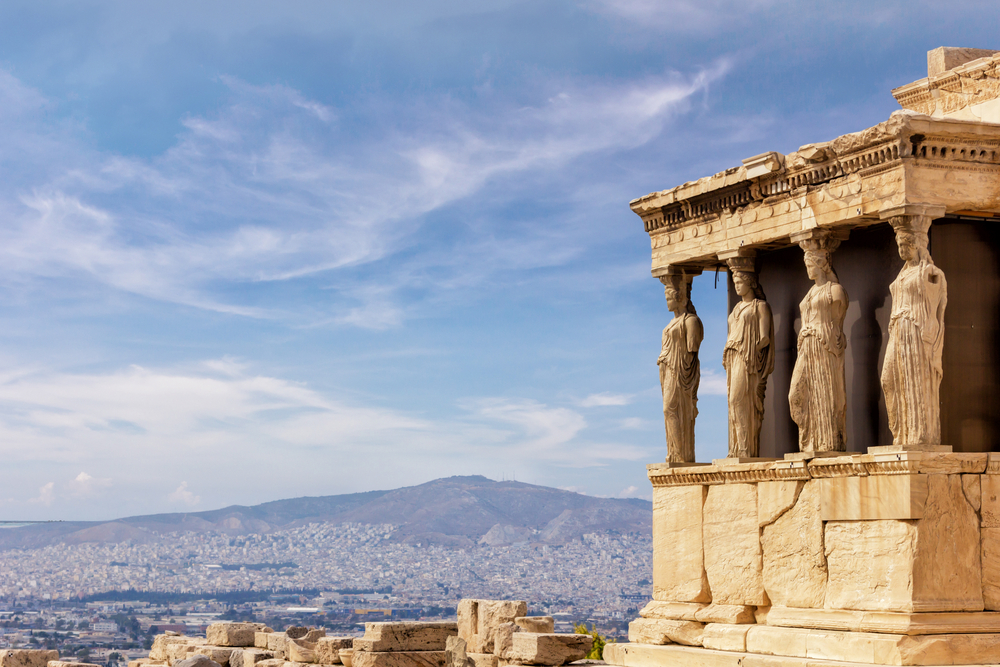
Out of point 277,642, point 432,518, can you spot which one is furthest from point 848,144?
point 432,518

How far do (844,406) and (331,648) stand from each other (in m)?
7.00

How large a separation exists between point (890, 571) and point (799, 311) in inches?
118

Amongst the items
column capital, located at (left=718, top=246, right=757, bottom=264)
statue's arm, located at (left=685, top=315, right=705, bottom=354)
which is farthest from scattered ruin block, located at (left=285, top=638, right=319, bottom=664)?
column capital, located at (left=718, top=246, right=757, bottom=264)

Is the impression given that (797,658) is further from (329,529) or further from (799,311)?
(329,529)

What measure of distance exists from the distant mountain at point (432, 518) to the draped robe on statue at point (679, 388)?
73.0 metres

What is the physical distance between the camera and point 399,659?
14.4 m

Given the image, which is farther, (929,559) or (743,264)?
(743,264)

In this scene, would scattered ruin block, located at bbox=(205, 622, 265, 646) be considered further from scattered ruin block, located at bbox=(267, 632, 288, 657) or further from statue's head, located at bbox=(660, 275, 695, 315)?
statue's head, located at bbox=(660, 275, 695, 315)

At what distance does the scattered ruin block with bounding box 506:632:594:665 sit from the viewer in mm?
13250

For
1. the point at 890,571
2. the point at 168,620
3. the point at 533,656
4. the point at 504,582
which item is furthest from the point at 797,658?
the point at 504,582

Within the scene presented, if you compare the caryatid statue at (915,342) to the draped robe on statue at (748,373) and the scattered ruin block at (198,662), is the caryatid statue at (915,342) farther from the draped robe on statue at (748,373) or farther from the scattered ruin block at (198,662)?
the scattered ruin block at (198,662)

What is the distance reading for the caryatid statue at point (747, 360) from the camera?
12.6 metres

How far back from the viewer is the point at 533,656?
43.6ft

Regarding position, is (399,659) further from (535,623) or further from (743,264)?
(743,264)
